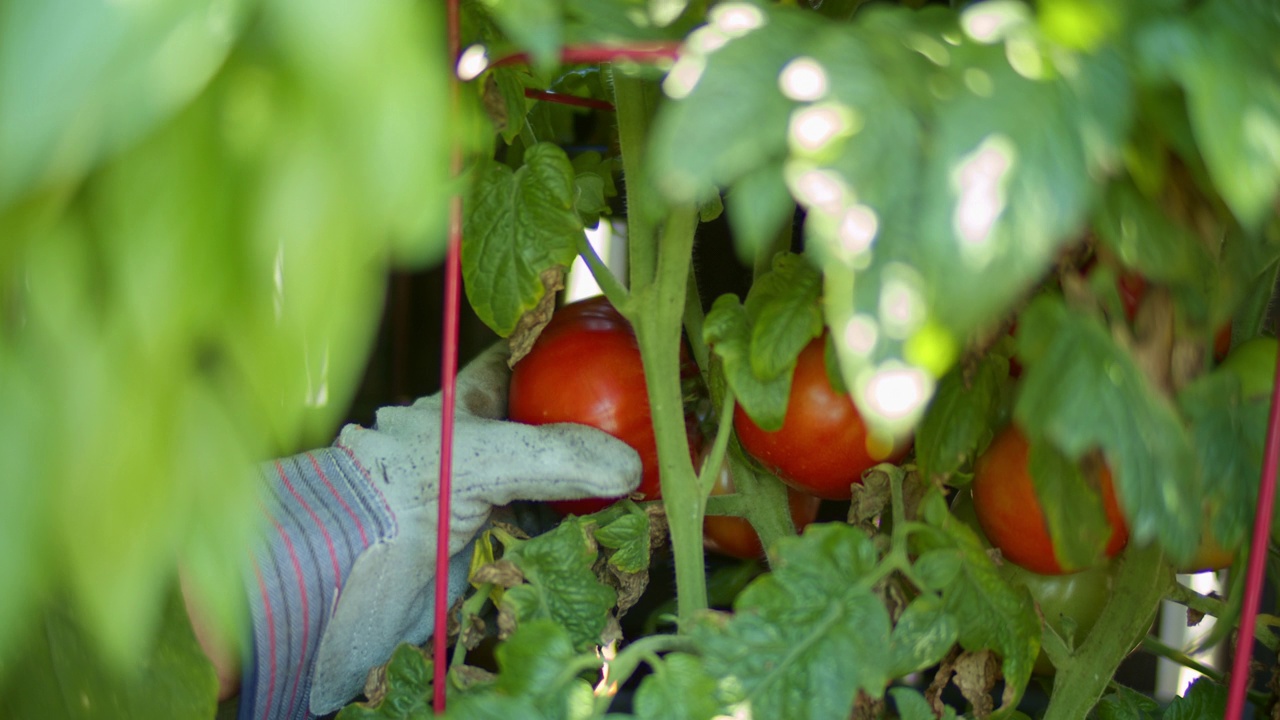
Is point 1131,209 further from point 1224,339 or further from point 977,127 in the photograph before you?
point 1224,339

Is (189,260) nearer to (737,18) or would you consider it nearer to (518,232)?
(737,18)

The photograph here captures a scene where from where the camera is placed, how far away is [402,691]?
0.66 metres

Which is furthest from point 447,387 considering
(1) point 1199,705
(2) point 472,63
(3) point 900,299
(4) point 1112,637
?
(1) point 1199,705

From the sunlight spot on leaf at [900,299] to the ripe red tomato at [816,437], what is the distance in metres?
0.38

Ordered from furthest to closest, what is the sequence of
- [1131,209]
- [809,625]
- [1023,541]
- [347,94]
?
1. [1023,541]
2. [809,625]
3. [1131,209]
4. [347,94]

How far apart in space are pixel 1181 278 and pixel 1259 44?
0.13 metres

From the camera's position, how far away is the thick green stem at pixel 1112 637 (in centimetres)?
67

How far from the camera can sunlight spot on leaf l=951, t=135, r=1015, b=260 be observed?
30 cm

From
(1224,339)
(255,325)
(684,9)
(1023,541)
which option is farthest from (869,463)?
(255,325)

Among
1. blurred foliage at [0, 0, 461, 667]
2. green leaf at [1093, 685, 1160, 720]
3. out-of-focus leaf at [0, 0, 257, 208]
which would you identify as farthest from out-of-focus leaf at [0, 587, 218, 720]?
green leaf at [1093, 685, 1160, 720]

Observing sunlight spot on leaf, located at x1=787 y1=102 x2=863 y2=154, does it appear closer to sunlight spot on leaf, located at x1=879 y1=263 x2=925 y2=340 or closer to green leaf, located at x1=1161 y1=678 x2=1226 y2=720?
sunlight spot on leaf, located at x1=879 y1=263 x2=925 y2=340

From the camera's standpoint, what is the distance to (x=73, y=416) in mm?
263

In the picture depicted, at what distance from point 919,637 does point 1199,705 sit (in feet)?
0.96

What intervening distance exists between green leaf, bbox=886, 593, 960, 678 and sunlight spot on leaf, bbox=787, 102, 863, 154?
375mm
